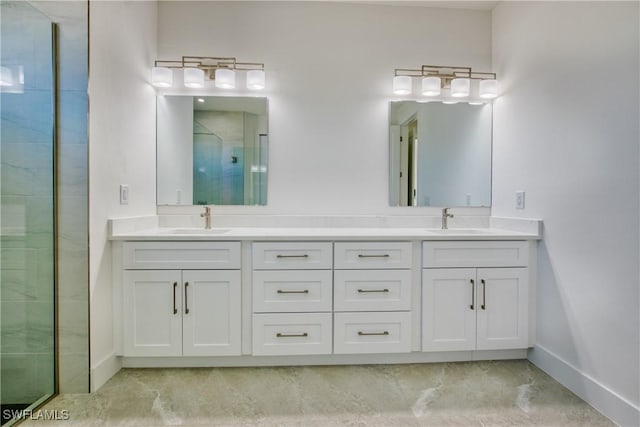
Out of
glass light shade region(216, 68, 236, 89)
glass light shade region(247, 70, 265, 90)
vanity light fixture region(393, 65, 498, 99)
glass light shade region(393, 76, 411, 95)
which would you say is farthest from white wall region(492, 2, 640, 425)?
glass light shade region(216, 68, 236, 89)

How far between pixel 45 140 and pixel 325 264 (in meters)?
1.57

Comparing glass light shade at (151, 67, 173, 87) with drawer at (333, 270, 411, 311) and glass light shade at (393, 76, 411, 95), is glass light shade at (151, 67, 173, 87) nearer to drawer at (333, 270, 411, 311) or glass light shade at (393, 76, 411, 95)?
glass light shade at (393, 76, 411, 95)

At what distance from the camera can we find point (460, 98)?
2.48 meters

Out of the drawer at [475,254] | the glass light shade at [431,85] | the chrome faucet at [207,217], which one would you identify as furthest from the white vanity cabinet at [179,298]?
the glass light shade at [431,85]

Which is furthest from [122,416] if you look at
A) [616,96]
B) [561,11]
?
[561,11]

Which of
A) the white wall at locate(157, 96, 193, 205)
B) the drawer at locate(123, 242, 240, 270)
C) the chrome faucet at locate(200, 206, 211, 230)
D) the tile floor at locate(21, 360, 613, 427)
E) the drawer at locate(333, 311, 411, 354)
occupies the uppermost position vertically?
the white wall at locate(157, 96, 193, 205)

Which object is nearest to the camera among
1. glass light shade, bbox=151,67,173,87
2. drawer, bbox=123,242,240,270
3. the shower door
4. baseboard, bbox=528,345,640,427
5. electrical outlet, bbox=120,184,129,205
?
baseboard, bbox=528,345,640,427

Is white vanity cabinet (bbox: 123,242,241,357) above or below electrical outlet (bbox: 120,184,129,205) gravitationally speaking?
below

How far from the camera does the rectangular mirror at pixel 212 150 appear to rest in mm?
2367

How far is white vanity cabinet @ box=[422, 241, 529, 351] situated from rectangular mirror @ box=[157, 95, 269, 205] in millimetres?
1298

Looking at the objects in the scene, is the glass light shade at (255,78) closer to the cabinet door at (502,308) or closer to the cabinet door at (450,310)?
the cabinet door at (450,310)

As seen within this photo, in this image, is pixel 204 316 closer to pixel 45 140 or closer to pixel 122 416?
pixel 122 416

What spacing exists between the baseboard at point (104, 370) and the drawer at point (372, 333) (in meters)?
1.26

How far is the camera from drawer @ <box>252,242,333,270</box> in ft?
6.10
